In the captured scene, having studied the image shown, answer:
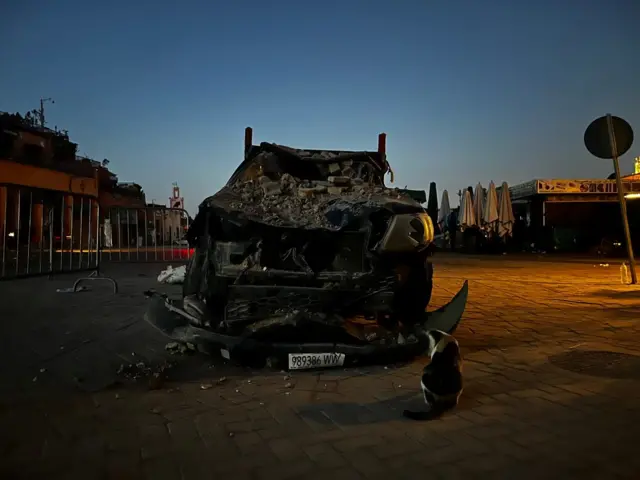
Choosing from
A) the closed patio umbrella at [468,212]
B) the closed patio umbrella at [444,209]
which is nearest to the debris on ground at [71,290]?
the closed patio umbrella at [468,212]

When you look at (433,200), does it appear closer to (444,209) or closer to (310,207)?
(444,209)

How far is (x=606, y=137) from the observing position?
9125mm

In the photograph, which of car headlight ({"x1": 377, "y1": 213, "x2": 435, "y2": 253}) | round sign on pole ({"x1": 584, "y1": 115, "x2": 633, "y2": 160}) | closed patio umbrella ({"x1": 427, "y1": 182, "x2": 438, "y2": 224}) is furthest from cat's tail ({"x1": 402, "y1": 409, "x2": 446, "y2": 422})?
closed patio umbrella ({"x1": 427, "y1": 182, "x2": 438, "y2": 224})

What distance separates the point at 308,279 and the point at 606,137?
7.40 m

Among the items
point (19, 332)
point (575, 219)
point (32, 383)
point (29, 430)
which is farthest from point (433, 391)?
point (575, 219)

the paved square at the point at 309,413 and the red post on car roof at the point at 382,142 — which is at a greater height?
the red post on car roof at the point at 382,142

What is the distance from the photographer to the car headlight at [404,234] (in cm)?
429

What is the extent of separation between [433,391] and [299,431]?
0.97 metres

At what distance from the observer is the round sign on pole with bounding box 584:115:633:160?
29.5 ft

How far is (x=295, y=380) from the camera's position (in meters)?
4.25

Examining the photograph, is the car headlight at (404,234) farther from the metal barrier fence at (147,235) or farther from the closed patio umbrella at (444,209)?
the closed patio umbrella at (444,209)

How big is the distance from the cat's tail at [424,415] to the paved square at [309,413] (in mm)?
62

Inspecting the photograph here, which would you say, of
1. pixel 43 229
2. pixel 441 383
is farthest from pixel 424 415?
pixel 43 229

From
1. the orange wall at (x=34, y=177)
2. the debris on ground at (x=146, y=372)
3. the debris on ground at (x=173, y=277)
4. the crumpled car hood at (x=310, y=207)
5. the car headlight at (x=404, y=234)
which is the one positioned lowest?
the debris on ground at (x=146, y=372)
